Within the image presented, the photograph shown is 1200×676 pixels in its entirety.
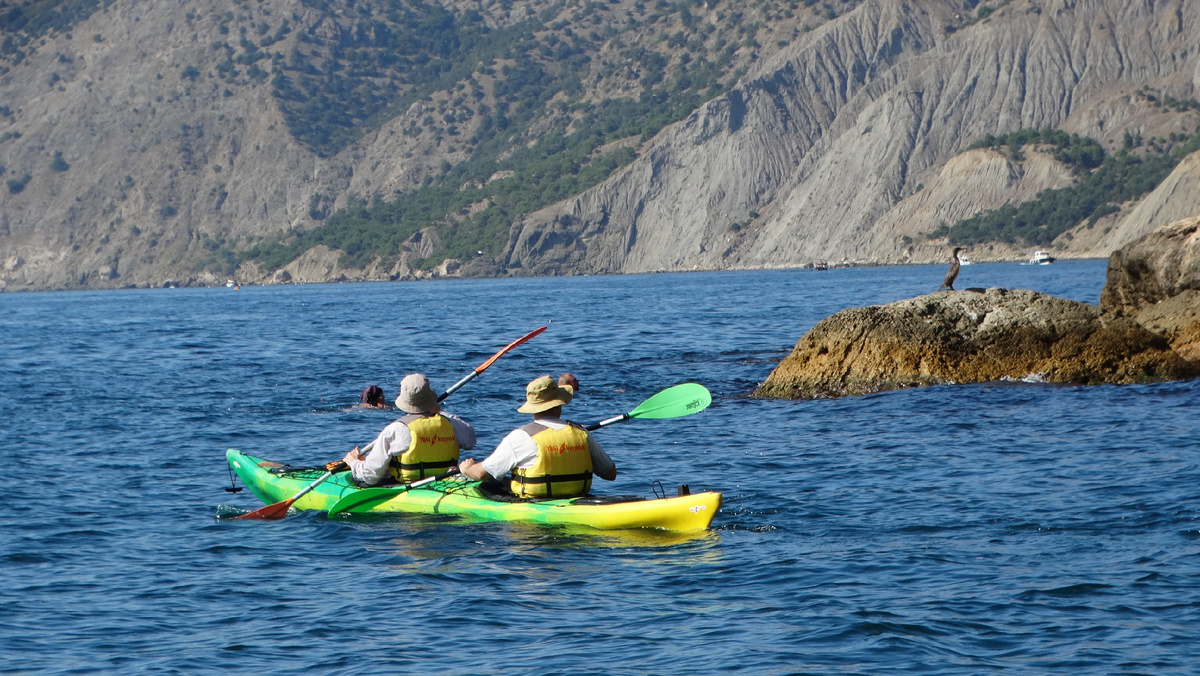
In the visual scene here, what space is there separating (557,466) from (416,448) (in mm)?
1628

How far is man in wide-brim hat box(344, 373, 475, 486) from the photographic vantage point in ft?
39.7

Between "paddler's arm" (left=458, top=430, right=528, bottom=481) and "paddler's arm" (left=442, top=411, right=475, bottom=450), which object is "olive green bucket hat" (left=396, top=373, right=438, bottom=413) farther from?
"paddler's arm" (left=458, top=430, right=528, bottom=481)

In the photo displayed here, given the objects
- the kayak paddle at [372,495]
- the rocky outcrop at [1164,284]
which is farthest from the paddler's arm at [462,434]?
the rocky outcrop at [1164,284]

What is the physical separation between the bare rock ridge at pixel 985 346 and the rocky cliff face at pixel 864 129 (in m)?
84.6

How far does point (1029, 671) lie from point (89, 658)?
5.78 meters

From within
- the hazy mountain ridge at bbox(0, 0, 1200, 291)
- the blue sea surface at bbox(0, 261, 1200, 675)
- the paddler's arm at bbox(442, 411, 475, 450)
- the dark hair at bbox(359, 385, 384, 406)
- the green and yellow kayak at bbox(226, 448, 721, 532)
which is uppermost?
the hazy mountain ridge at bbox(0, 0, 1200, 291)

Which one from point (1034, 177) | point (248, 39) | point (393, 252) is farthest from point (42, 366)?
point (248, 39)

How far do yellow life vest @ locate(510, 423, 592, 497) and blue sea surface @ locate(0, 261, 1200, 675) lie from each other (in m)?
0.41

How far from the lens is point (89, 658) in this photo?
27.1ft

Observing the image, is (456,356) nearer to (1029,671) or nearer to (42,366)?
(42,366)

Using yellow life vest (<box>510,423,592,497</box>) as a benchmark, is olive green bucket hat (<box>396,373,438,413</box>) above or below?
above

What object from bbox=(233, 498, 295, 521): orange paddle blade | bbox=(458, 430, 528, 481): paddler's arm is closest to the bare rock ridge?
bbox=(458, 430, 528, 481): paddler's arm

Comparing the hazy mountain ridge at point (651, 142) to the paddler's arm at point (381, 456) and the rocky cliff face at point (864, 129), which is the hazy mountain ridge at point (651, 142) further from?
the paddler's arm at point (381, 456)

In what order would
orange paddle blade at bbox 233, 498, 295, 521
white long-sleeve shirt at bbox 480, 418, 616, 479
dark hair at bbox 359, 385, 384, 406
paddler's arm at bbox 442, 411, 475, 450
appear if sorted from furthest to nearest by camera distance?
1. orange paddle blade at bbox 233, 498, 295, 521
2. paddler's arm at bbox 442, 411, 475, 450
3. dark hair at bbox 359, 385, 384, 406
4. white long-sleeve shirt at bbox 480, 418, 616, 479
